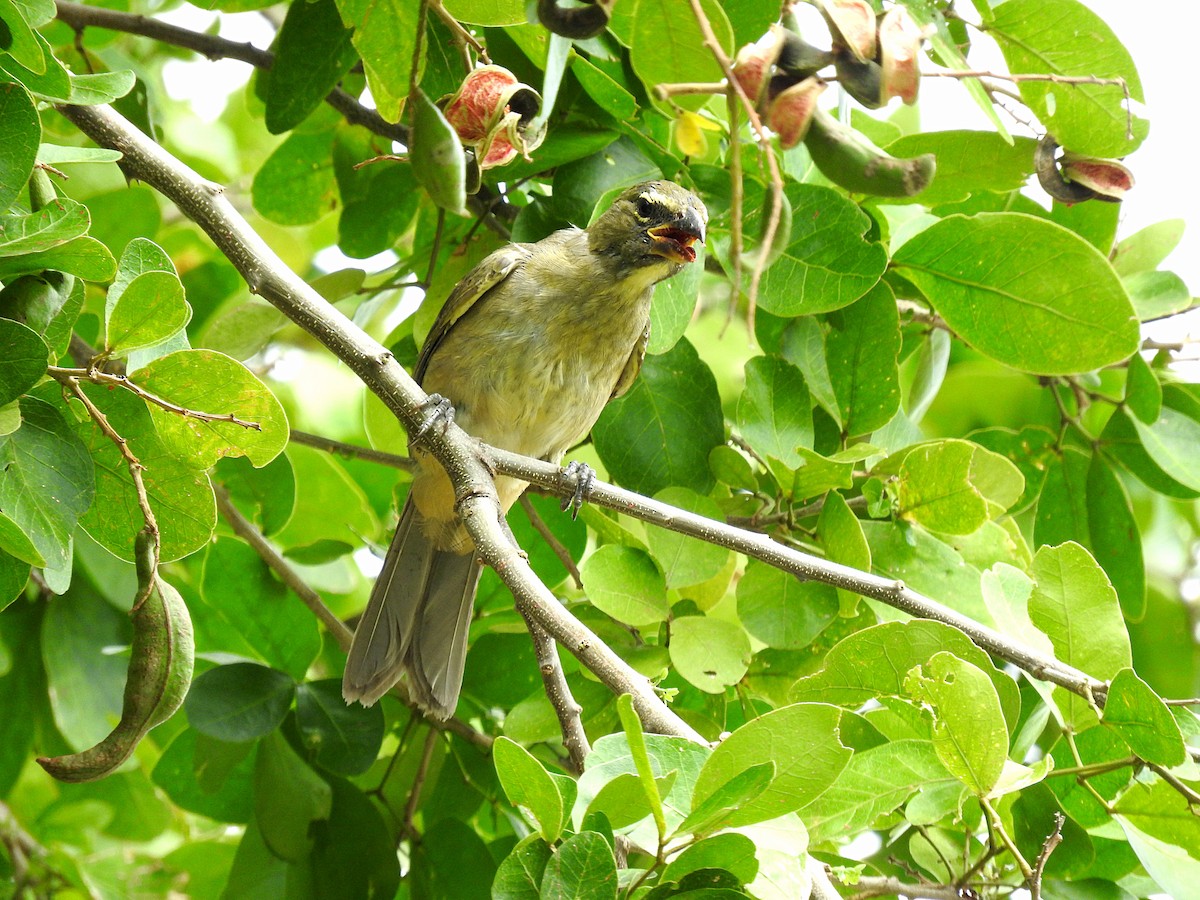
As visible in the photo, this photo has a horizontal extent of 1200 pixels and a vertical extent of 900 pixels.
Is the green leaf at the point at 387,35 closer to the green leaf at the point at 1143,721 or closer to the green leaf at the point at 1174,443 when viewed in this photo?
the green leaf at the point at 1143,721

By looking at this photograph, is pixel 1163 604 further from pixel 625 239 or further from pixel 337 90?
pixel 337 90

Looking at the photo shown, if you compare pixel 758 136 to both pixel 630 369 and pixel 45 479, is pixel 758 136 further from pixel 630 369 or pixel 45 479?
pixel 630 369

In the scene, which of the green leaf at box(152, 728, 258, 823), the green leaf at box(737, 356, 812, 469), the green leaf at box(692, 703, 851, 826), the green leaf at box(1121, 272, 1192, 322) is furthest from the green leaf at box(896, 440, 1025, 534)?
Result: the green leaf at box(152, 728, 258, 823)

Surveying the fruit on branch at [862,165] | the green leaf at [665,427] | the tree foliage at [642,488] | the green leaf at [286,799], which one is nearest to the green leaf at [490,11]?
the tree foliage at [642,488]

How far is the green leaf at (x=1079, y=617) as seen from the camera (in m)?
2.37

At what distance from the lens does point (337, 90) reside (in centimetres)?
338

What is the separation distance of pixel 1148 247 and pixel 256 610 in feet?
9.14

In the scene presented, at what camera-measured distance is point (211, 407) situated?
7.33ft

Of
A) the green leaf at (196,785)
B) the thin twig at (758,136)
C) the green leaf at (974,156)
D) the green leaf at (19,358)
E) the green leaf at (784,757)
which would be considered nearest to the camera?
the thin twig at (758,136)

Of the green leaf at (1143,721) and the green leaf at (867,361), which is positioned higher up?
the green leaf at (867,361)

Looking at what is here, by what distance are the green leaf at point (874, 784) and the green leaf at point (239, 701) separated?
1.55 metres

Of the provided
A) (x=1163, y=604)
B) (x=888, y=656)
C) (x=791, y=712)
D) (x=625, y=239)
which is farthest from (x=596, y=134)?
(x=1163, y=604)

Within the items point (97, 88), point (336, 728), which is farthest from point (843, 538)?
point (97, 88)

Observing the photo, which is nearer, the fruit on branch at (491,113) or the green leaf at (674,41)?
the green leaf at (674,41)
